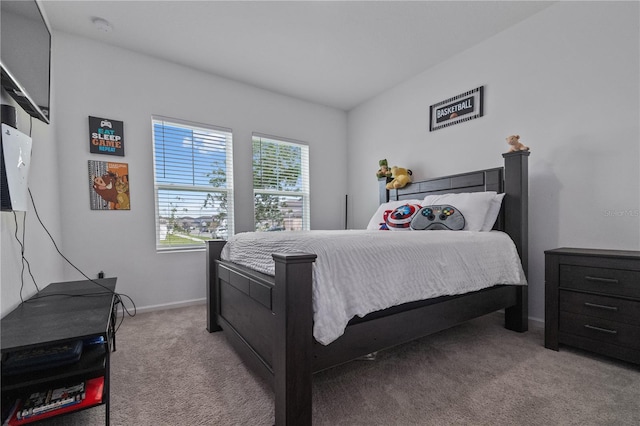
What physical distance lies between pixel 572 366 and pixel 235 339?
→ 6.85 feet

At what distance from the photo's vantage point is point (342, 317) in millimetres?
1199

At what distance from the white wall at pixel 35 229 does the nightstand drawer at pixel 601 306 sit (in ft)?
10.4

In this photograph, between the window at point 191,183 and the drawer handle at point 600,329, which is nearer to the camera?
the drawer handle at point 600,329

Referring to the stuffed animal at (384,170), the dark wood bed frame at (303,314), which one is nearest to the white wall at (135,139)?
the dark wood bed frame at (303,314)

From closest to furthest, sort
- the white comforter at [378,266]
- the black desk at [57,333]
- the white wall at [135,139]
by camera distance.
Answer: the black desk at [57,333], the white comforter at [378,266], the white wall at [135,139]

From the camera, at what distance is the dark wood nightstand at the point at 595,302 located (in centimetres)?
164

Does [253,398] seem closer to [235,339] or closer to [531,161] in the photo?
[235,339]

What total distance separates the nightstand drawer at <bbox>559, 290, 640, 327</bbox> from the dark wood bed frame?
36 centimetres

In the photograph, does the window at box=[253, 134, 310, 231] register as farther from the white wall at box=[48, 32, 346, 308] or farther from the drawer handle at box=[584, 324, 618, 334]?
the drawer handle at box=[584, 324, 618, 334]

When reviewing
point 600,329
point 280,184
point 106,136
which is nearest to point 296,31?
point 280,184

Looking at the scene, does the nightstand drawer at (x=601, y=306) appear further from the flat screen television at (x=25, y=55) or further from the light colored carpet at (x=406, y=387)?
the flat screen television at (x=25, y=55)

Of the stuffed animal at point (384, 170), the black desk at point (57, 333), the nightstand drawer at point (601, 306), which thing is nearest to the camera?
the black desk at point (57, 333)

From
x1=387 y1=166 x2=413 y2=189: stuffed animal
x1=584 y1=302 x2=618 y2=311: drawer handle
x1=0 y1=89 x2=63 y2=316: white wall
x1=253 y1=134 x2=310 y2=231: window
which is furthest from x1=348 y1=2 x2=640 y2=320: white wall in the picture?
x1=0 y1=89 x2=63 y2=316: white wall

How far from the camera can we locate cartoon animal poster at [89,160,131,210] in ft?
8.78
